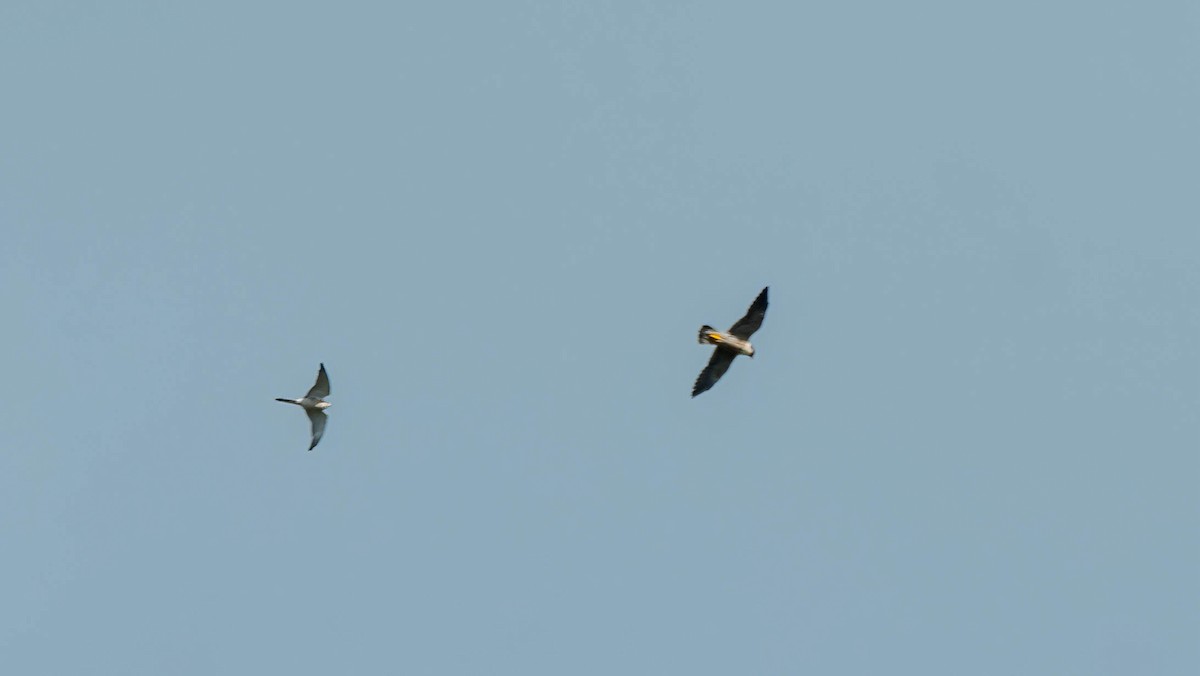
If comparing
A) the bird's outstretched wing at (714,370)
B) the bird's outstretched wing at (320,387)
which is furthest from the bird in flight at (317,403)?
the bird's outstretched wing at (714,370)

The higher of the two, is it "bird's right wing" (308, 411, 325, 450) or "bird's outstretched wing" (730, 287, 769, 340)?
"bird's outstretched wing" (730, 287, 769, 340)

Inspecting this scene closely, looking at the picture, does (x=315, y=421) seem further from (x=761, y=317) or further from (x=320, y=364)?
(x=761, y=317)

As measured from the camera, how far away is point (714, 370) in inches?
2813

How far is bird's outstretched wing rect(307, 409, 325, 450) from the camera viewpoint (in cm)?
8369

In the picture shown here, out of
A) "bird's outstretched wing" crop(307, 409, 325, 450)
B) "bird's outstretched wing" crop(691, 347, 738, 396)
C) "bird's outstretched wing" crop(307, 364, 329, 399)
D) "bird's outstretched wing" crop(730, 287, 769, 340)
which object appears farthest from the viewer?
"bird's outstretched wing" crop(307, 409, 325, 450)

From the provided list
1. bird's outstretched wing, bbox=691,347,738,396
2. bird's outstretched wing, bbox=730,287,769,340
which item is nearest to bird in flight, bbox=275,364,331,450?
bird's outstretched wing, bbox=691,347,738,396

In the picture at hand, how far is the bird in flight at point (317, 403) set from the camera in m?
82.3

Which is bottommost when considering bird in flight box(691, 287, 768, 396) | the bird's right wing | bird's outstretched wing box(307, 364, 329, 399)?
the bird's right wing

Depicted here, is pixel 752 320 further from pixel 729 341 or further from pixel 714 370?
pixel 714 370

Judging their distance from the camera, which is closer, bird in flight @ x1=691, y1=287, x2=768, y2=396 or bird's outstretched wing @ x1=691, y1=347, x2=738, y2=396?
bird in flight @ x1=691, y1=287, x2=768, y2=396

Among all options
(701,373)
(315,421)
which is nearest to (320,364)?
(315,421)

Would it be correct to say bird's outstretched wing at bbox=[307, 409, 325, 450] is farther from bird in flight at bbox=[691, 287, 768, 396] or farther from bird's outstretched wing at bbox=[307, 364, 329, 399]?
bird in flight at bbox=[691, 287, 768, 396]

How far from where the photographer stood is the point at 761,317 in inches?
2741

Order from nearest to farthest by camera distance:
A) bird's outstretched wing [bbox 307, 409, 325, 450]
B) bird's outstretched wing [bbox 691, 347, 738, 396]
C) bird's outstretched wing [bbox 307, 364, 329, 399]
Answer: bird's outstretched wing [bbox 691, 347, 738, 396], bird's outstretched wing [bbox 307, 364, 329, 399], bird's outstretched wing [bbox 307, 409, 325, 450]
